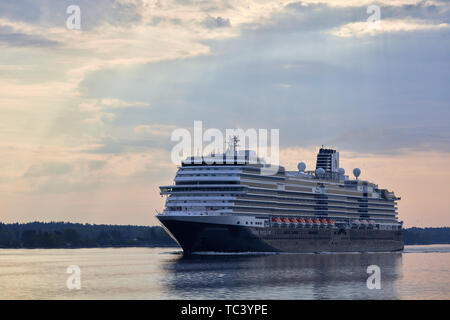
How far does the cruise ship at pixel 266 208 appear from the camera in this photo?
134375 mm

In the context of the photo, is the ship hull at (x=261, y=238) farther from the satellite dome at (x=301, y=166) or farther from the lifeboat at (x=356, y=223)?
the satellite dome at (x=301, y=166)

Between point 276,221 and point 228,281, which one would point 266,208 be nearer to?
point 276,221

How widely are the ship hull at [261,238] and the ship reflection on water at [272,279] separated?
21.0 ft

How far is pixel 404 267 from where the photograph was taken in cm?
12356

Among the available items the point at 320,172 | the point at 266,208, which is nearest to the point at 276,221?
the point at 266,208

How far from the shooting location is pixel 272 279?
9219 centimetres

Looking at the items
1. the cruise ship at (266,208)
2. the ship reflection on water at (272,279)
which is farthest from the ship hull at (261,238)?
the ship reflection on water at (272,279)

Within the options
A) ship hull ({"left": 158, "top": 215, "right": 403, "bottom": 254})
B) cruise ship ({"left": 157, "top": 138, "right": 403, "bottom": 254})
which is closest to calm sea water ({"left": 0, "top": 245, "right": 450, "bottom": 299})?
ship hull ({"left": 158, "top": 215, "right": 403, "bottom": 254})

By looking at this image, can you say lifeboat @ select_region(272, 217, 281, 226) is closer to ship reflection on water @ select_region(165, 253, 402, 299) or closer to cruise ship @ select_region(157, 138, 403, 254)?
cruise ship @ select_region(157, 138, 403, 254)

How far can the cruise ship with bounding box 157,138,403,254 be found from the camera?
134 meters

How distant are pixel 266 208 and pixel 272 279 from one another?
182 ft

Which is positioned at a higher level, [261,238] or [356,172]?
[356,172]
